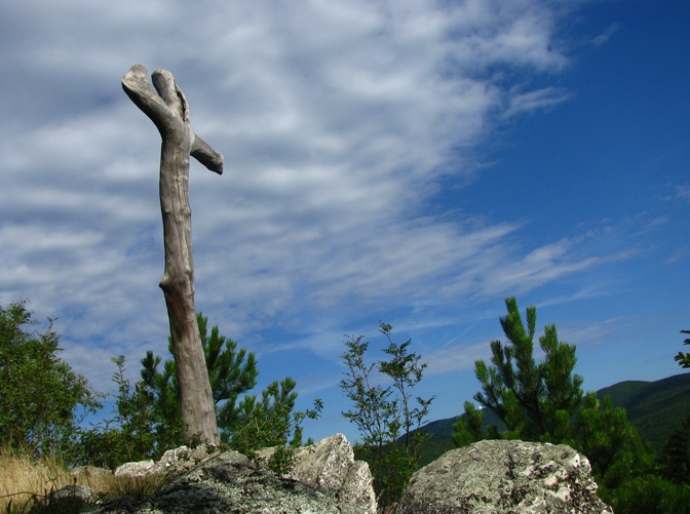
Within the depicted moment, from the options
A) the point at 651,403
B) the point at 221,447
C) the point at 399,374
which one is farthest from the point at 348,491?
the point at 651,403

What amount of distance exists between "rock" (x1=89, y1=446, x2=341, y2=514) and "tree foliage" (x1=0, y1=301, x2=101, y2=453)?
5.66 metres

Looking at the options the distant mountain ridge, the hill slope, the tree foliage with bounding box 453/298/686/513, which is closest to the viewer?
the tree foliage with bounding box 453/298/686/513

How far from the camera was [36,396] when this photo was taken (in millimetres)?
8141

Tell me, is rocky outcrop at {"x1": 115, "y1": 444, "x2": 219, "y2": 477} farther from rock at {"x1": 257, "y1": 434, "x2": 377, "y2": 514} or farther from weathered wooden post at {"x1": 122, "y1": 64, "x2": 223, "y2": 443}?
rock at {"x1": 257, "y1": 434, "x2": 377, "y2": 514}

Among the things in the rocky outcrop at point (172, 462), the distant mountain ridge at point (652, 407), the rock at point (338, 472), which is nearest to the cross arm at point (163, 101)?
the rocky outcrop at point (172, 462)

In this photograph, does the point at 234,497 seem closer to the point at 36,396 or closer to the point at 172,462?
the point at 172,462

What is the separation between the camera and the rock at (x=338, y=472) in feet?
14.2

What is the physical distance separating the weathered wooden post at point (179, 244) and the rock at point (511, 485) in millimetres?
3470

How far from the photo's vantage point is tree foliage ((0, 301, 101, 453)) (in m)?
7.71

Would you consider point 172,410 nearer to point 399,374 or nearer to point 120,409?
point 120,409

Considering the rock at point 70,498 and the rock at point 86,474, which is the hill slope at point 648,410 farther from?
the rock at point 70,498

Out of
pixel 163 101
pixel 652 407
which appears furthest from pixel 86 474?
pixel 652 407

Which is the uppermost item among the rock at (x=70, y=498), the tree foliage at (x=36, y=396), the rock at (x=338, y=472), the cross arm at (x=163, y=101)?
the cross arm at (x=163, y=101)

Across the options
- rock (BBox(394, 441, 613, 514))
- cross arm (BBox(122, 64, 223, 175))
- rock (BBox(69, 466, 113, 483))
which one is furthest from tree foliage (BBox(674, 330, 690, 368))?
cross arm (BBox(122, 64, 223, 175))
